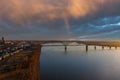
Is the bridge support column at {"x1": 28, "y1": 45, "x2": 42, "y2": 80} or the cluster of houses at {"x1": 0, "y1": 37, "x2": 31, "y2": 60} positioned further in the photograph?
the cluster of houses at {"x1": 0, "y1": 37, "x2": 31, "y2": 60}

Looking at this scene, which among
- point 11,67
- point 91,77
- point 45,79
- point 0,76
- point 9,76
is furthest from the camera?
point 91,77

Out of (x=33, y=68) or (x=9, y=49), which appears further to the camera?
(x=9, y=49)

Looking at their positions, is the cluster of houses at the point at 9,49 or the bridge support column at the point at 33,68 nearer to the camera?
the bridge support column at the point at 33,68

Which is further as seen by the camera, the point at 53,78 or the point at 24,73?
the point at 53,78

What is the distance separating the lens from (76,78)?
49094 millimetres

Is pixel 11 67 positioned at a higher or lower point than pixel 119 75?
higher

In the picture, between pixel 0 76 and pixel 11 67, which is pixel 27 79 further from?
pixel 11 67

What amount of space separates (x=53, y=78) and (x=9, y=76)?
29132 millimetres

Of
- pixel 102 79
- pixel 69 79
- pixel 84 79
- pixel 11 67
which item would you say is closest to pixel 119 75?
pixel 102 79

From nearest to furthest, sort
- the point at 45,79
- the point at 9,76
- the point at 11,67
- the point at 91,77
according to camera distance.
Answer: the point at 9,76 → the point at 11,67 → the point at 45,79 → the point at 91,77

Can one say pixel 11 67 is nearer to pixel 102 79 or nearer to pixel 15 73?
pixel 15 73

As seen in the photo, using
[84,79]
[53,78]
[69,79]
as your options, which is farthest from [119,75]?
[53,78]

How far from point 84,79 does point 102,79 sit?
4.15 meters

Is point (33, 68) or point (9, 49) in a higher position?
point (9, 49)
